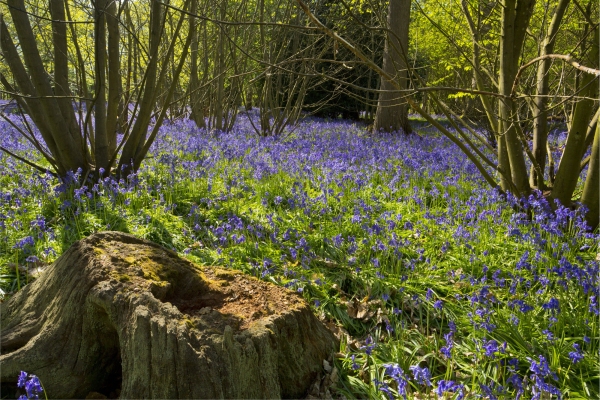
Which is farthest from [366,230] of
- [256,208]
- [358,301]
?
[256,208]

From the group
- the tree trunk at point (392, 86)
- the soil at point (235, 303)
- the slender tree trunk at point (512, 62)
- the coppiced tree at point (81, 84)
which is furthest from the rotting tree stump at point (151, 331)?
the tree trunk at point (392, 86)

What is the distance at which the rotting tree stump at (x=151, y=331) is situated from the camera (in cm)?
214

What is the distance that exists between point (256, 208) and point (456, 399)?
328 centimetres

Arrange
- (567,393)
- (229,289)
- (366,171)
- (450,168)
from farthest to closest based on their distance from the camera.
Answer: (450,168) < (366,171) < (229,289) < (567,393)

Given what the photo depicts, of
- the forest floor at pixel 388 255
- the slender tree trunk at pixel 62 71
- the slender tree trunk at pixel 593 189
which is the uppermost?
the slender tree trunk at pixel 62 71

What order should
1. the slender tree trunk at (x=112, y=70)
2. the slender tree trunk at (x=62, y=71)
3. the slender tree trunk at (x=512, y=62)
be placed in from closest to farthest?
the slender tree trunk at (x=512, y=62) < the slender tree trunk at (x=62, y=71) < the slender tree trunk at (x=112, y=70)

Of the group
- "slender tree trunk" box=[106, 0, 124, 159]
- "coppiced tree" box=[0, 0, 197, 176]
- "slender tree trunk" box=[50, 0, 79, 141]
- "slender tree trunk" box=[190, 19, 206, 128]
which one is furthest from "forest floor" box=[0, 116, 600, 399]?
"slender tree trunk" box=[190, 19, 206, 128]

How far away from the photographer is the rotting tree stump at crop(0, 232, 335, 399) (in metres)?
2.14

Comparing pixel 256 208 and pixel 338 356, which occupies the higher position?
pixel 256 208

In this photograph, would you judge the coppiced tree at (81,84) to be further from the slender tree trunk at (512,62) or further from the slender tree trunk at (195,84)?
the slender tree trunk at (195,84)

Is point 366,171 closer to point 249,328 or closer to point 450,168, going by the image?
point 450,168

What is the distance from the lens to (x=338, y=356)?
9.42ft

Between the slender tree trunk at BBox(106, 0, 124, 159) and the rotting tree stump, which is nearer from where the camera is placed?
the rotting tree stump

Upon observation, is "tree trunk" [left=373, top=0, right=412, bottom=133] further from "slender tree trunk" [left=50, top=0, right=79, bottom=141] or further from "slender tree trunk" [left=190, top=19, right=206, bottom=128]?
"slender tree trunk" [left=50, top=0, right=79, bottom=141]
